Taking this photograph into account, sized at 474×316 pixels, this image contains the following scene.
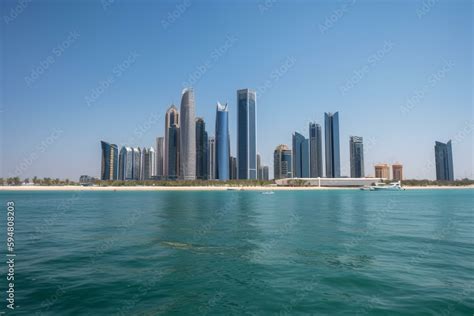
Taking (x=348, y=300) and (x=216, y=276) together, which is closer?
(x=348, y=300)

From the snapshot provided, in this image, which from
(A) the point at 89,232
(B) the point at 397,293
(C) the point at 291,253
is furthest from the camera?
(A) the point at 89,232

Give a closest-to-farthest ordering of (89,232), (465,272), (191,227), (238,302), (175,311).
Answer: (175,311)
(238,302)
(465,272)
(89,232)
(191,227)

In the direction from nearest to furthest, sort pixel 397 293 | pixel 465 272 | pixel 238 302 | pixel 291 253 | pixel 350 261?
pixel 238 302, pixel 397 293, pixel 465 272, pixel 350 261, pixel 291 253

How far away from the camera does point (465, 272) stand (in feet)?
78.9

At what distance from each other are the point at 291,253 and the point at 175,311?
15684 mm

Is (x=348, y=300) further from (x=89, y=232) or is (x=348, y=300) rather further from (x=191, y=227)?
(x=89, y=232)

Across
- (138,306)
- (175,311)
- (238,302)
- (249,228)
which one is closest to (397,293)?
(238,302)

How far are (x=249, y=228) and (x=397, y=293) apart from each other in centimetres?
2840

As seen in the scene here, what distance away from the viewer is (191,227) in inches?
1831

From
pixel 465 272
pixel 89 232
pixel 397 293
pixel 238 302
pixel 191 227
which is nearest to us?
pixel 238 302

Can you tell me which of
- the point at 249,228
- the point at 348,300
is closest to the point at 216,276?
the point at 348,300

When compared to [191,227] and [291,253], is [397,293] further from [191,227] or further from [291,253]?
[191,227]

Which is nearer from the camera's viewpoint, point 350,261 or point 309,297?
point 309,297

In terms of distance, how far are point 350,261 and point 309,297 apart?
9730 millimetres
